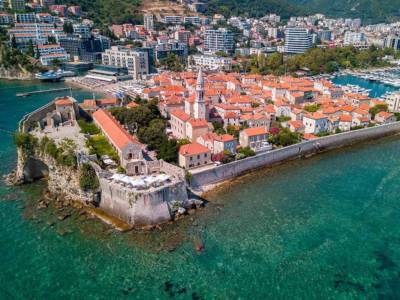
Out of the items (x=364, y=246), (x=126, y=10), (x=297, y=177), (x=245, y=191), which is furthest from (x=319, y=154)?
(x=126, y=10)

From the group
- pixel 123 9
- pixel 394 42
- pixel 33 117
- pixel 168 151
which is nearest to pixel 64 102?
pixel 33 117

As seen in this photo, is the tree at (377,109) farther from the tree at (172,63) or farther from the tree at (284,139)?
the tree at (172,63)

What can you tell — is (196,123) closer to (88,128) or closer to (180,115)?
(180,115)

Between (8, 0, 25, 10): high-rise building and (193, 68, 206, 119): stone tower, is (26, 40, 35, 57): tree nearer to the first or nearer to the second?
(8, 0, 25, 10): high-rise building

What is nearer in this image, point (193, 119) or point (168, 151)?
point (168, 151)

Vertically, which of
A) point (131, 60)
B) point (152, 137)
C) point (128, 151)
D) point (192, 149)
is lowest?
point (192, 149)

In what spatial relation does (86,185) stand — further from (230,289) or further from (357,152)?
(357,152)

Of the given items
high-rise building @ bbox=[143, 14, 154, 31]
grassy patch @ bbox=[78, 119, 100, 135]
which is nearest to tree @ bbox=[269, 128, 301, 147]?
grassy patch @ bbox=[78, 119, 100, 135]

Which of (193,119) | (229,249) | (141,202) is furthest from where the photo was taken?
(193,119)
